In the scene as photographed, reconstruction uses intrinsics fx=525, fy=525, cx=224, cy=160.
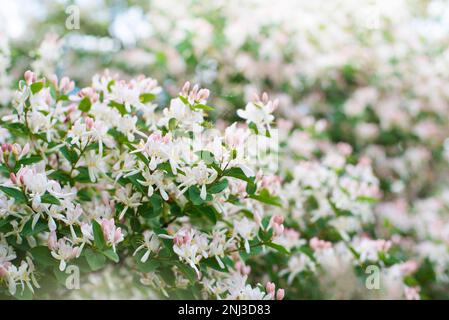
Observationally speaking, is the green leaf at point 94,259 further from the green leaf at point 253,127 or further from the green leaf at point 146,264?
the green leaf at point 253,127

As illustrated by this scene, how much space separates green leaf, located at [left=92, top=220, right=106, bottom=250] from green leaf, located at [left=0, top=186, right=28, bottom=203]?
0.17 m

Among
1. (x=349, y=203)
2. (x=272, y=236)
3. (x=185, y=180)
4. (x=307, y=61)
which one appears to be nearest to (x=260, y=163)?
(x=349, y=203)

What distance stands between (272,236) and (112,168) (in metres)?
0.47

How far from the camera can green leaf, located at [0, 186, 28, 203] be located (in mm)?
1170

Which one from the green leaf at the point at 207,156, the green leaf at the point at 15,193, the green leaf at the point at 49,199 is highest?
the green leaf at the point at 207,156

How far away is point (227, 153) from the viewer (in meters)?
1.26

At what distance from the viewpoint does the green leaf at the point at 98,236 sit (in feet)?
3.83

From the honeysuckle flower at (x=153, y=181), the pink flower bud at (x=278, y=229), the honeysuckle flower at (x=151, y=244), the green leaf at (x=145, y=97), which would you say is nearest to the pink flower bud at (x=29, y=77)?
the green leaf at (x=145, y=97)

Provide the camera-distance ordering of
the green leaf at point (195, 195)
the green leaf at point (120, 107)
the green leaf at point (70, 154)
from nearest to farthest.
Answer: the green leaf at point (195, 195) < the green leaf at point (70, 154) < the green leaf at point (120, 107)

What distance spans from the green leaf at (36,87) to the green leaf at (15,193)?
12.9 inches

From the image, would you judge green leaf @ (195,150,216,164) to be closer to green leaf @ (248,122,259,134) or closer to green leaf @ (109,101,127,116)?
Result: green leaf @ (248,122,259,134)

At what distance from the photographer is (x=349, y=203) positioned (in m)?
1.97

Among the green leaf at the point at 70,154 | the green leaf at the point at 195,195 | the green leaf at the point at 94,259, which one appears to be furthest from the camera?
the green leaf at the point at 70,154

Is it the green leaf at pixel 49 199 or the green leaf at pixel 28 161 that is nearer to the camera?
the green leaf at pixel 49 199
